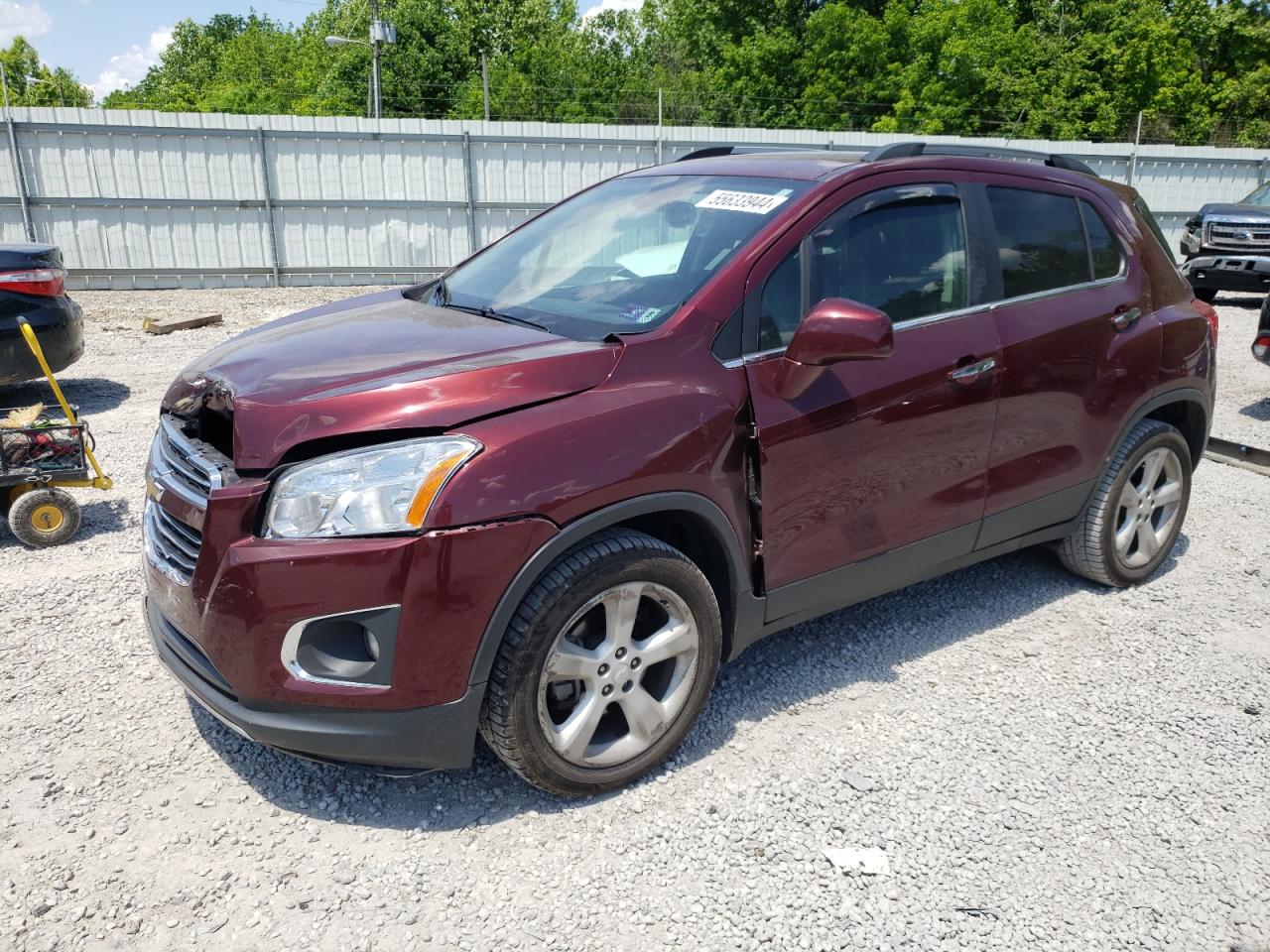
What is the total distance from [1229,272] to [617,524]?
13.9m

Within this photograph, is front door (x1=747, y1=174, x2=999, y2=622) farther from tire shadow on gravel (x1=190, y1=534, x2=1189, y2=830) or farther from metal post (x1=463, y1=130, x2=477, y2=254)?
metal post (x1=463, y1=130, x2=477, y2=254)

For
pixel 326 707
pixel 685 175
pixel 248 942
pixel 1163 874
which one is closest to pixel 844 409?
pixel 685 175

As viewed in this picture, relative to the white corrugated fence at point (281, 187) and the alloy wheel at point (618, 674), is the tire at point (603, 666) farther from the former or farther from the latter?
the white corrugated fence at point (281, 187)

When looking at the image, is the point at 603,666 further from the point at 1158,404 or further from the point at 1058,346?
the point at 1158,404

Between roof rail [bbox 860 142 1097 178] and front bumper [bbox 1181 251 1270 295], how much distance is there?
11.1 metres

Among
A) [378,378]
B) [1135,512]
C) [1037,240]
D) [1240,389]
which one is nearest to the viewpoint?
[378,378]

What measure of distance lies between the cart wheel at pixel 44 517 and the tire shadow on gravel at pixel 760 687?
201cm

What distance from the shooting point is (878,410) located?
328 centimetres

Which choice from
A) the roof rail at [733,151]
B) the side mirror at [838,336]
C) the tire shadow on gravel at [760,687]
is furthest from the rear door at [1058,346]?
the side mirror at [838,336]

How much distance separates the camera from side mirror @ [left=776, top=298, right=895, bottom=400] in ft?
9.48

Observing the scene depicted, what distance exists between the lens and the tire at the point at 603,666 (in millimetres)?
2668

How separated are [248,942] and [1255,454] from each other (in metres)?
6.53

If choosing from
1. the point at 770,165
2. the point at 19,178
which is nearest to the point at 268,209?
the point at 19,178

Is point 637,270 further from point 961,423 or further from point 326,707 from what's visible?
point 326,707
